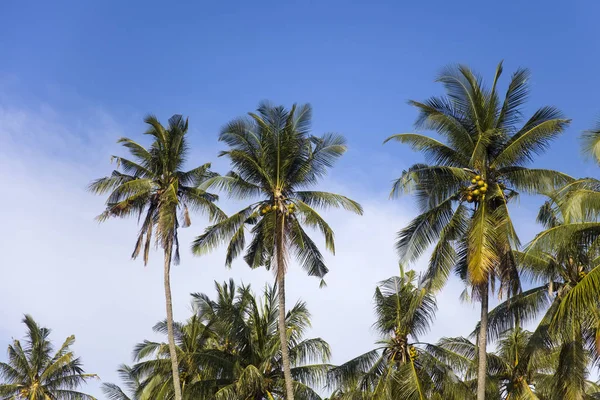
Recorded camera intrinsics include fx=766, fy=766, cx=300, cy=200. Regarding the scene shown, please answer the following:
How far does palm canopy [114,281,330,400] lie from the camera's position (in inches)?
1156

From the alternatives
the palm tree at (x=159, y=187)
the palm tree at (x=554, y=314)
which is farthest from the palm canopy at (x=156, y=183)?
the palm tree at (x=554, y=314)

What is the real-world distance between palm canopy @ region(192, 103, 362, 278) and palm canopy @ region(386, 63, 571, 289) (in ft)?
12.1

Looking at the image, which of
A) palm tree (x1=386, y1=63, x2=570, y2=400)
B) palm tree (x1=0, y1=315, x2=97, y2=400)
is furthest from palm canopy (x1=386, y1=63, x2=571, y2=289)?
palm tree (x1=0, y1=315, x2=97, y2=400)

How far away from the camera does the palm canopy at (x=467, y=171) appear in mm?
23062

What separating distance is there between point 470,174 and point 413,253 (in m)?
3.03

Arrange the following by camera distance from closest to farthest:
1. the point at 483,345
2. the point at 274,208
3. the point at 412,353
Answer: the point at 483,345, the point at 274,208, the point at 412,353

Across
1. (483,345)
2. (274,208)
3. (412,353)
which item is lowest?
(483,345)

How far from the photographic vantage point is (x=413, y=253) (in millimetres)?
24094

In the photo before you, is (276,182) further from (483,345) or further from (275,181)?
(483,345)

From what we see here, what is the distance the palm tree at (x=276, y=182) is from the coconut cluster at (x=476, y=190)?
498 cm

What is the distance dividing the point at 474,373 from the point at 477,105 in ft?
38.9

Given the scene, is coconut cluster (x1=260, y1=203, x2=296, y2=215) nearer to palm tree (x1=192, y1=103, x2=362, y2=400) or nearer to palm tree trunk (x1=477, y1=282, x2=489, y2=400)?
palm tree (x1=192, y1=103, x2=362, y2=400)

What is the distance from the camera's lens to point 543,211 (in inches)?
1059

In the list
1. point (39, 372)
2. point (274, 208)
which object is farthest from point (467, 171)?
point (39, 372)
